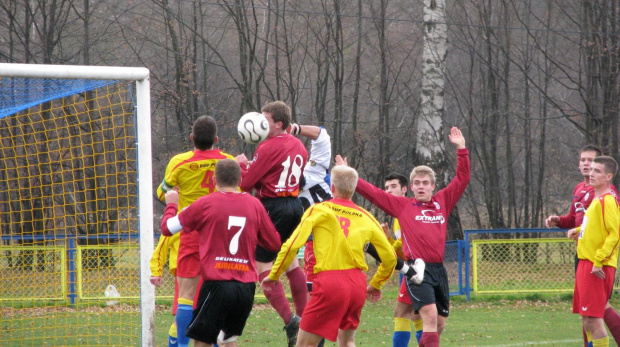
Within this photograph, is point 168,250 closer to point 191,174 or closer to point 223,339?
point 191,174

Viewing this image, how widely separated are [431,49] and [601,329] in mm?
10586

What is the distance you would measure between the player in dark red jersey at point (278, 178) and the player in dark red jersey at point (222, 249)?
116 cm

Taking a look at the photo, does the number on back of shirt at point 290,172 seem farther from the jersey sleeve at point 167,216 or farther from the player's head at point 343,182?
the jersey sleeve at point 167,216

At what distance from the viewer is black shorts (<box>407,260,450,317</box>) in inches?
261

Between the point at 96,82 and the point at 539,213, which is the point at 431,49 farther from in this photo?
the point at 96,82

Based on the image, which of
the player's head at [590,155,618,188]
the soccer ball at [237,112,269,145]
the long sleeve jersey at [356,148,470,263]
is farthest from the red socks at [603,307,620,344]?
the soccer ball at [237,112,269,145]

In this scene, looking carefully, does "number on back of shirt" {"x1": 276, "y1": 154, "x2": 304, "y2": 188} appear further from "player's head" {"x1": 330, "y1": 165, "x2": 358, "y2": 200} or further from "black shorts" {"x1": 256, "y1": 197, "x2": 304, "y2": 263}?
"player's head" {"x1": 330, "y1": 165, "x2": 358, "y2": 200}

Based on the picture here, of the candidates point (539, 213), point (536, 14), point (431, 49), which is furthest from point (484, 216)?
point (431, 49)

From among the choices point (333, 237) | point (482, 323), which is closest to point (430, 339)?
point (333, 237)

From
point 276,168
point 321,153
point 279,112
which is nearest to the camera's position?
point 276,168

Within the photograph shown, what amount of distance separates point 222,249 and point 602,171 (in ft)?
13.0

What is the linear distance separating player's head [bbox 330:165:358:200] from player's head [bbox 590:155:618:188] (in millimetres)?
2721

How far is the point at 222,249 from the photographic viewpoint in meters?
5.48

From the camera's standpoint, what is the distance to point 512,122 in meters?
23.4
